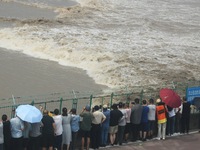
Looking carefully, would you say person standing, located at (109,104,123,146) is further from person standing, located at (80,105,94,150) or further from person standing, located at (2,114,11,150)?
person standing, located at (2,114,11,150)

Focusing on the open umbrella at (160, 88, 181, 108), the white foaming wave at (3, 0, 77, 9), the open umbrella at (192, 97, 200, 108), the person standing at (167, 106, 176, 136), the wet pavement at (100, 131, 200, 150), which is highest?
the white foaming wave at (3, 0, 77, 9)

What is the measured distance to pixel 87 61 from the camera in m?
27.8

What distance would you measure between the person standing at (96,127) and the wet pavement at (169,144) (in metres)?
0.47

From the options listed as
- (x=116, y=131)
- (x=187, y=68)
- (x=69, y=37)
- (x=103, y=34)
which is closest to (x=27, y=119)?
(x=116, y=131)

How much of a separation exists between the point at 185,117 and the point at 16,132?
605 centimetres

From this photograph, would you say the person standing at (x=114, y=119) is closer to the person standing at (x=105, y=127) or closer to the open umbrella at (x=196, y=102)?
the person standing at (x=105, y=127)

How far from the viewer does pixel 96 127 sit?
12578 mm

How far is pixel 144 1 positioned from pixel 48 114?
48.9 metres

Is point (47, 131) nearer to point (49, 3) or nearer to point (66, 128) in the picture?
point (66, 128)

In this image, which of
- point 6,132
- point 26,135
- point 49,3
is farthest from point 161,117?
point 49,3

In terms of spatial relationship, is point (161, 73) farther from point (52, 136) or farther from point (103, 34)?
point (52, 136)

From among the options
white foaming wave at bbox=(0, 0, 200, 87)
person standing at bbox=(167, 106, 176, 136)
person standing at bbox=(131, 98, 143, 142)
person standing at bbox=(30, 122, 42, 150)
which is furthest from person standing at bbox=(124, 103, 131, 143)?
white foaming wave at bbox=(0, 0, 200, 87)

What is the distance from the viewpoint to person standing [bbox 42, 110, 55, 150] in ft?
37.8

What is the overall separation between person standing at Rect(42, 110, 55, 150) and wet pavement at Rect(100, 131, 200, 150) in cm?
208
